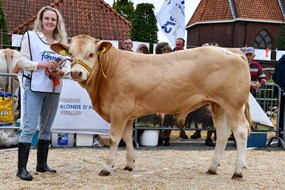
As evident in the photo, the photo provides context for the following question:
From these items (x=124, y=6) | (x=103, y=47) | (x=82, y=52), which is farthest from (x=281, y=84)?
(x=124, y=6)

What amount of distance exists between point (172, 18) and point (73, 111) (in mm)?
6269

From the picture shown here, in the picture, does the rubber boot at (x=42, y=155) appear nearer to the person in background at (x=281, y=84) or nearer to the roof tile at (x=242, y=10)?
the person in background at (x=281, y=84)

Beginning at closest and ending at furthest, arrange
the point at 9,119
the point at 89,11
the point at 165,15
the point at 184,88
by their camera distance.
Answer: the point at 184,88, the point at 9,119, the point at 165,15, the point at 89,11

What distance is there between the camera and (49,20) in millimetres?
5629

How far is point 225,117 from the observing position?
→ 20.9ft

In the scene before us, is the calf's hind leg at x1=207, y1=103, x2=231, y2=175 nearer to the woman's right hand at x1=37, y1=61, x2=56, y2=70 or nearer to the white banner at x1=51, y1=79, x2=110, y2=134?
the woman's right hand at x1=37, y1=61, x2=56, y2=70

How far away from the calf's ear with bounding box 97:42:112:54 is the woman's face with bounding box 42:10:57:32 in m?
0.66

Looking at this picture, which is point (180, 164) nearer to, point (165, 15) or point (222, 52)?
point (222, 52)

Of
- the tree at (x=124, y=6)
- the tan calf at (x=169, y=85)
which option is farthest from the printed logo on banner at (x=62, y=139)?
the tree at (x=124, y=6)

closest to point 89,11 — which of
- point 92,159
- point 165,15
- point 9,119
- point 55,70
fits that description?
point 165,15

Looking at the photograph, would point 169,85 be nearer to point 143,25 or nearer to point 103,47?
point 103,47

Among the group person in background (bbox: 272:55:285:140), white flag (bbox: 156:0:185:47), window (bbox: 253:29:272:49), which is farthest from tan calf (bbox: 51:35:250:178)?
window (bbox: 253:29:272:49)

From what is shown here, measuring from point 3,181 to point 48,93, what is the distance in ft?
4.10

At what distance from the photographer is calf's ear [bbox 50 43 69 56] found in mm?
5539
